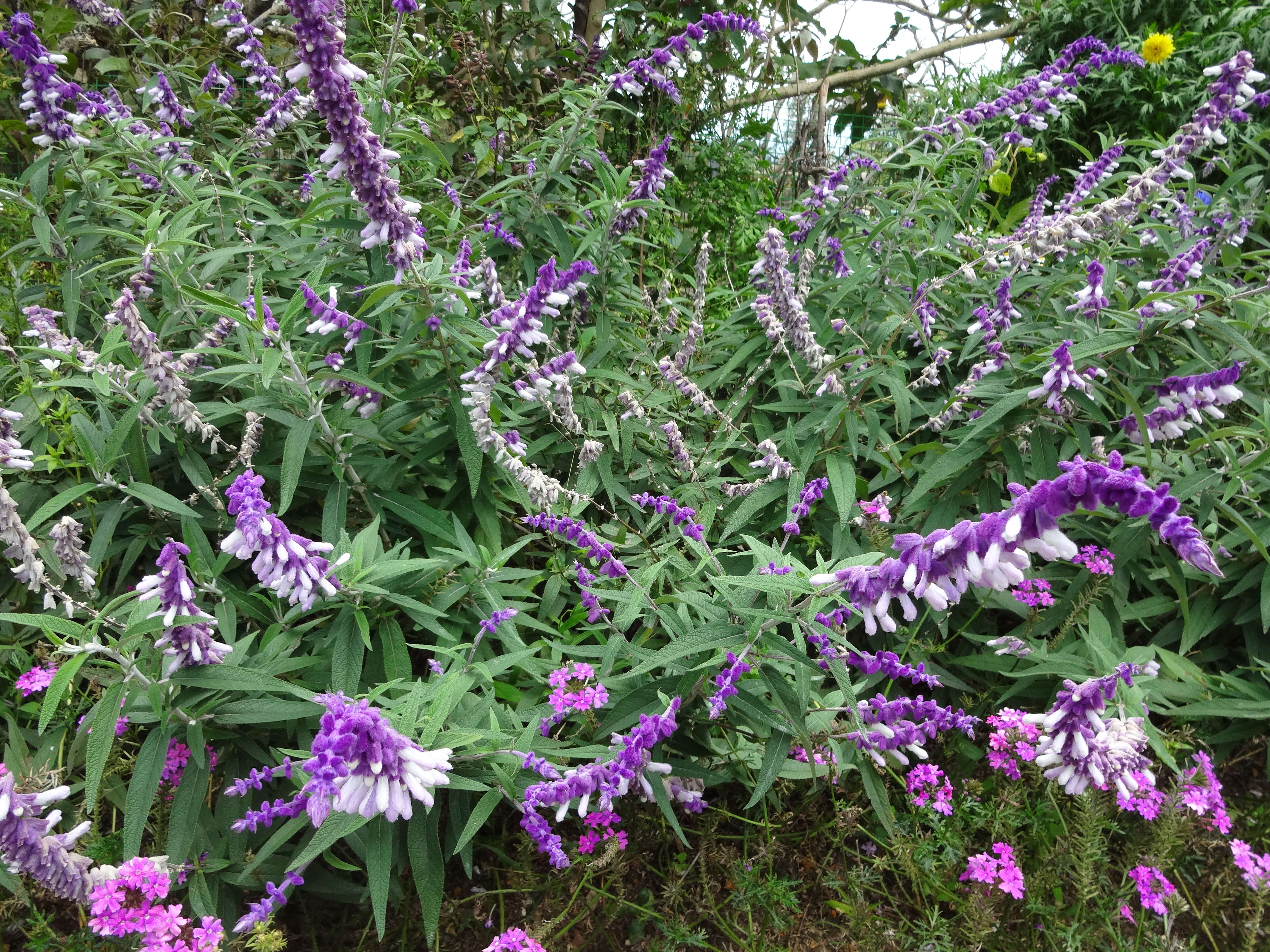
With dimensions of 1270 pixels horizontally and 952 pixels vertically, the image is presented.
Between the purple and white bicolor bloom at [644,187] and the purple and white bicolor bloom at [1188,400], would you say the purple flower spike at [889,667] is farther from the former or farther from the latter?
the purple and white bicolor bloom at [644,187]

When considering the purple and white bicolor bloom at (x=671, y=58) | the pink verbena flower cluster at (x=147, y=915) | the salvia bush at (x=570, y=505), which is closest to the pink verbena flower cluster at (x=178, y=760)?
the salvia bush at (x=570, y=505)

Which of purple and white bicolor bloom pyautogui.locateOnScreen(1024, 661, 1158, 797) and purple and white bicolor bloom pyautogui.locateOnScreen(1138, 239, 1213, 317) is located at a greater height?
purple and white bicolor bloom pyautogui.locateOnScreen(1138, 239, 1213, 317)

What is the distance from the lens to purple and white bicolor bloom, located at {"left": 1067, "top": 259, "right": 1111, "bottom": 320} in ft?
10.0

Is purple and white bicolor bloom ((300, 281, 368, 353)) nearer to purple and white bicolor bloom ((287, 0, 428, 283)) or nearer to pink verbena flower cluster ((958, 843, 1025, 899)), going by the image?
purple and white bicolor bloom ((287, 0, 428, 283))

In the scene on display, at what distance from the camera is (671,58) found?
3.39 m

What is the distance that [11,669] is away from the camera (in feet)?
8.93

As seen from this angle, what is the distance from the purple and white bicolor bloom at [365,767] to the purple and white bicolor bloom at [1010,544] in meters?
0.86

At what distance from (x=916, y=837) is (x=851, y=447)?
1.37 meters

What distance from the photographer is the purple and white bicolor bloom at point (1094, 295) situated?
10.0ft

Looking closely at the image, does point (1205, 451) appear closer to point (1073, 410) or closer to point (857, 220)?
point (1073, 410)

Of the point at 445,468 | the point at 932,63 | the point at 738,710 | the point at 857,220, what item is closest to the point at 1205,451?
the point at 857,220

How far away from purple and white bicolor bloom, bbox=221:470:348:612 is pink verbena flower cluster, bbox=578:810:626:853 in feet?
3.04

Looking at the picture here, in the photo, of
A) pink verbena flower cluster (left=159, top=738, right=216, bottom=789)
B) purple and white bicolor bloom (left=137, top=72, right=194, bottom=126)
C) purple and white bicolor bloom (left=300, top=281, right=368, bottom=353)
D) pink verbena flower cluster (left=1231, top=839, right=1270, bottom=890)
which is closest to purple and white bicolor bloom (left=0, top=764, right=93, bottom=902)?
pink verbena flower cluster (left=159, top=738, right=216, bottom=789)

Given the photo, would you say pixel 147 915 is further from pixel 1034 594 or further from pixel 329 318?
pixel 1034 594
